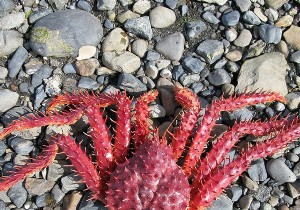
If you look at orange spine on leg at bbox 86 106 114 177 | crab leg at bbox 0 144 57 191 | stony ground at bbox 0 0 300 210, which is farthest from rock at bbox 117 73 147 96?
crab leg at bbox 0 144 57 191

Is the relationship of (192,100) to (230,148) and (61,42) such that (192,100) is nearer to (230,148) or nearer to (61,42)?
(230,148)

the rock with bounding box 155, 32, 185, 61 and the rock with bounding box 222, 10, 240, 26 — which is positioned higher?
the rock with bounding box 222, 10, 240, 26

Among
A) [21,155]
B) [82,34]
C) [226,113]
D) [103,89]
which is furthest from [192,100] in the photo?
[21,155]

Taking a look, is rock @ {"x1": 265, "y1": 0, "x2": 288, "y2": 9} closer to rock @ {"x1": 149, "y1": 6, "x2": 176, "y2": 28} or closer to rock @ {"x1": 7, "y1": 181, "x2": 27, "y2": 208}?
rock @ {"x1": 149, "y1": 6, "x2": 176, "y2": 28}

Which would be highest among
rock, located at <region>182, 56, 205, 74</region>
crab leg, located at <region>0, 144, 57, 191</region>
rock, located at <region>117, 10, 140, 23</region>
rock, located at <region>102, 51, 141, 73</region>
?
rock, located at <region>117, 10, 140, 23</region>

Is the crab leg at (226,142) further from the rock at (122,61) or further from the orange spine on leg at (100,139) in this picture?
the rock at (122,61)

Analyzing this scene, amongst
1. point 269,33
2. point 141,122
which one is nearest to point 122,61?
point 141,122

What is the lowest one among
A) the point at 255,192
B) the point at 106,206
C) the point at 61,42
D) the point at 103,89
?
the point at 255,192
